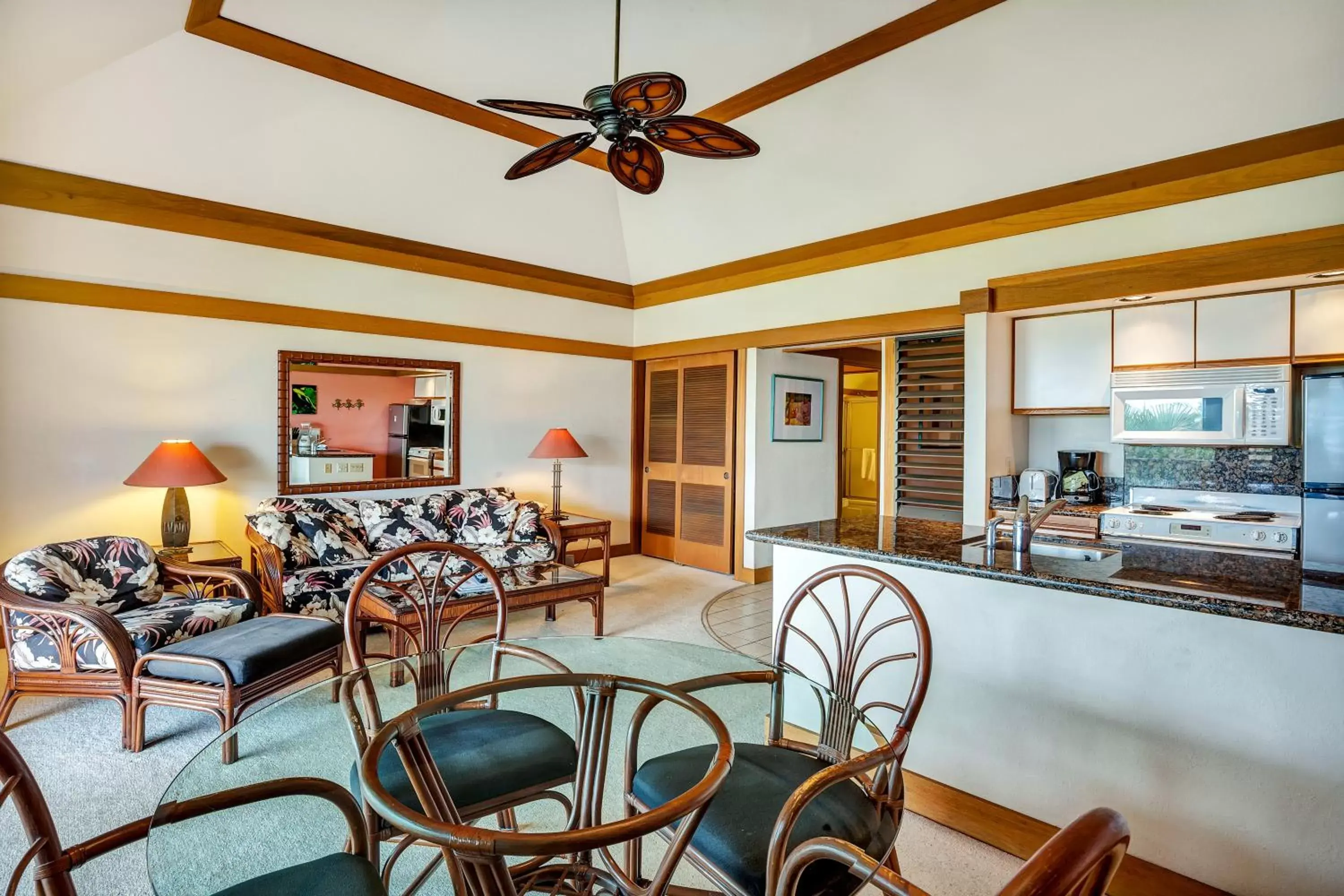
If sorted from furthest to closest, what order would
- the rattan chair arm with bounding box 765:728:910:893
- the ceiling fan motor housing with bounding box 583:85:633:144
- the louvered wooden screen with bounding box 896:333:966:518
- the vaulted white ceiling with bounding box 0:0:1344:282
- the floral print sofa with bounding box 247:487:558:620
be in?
the louvered wooden screen with bounding box 896:333:966:518 < the floral print sofa with bounding box 247:487:558:620 < the vaulted white ceiling with bounding box 0:0:1344:282 < the ceiling fan motor housing with bounding box 583:85:633:144 < the rattan chair arm with bounding box 765:728:910:893

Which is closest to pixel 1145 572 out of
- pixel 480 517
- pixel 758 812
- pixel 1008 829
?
pixel 1008 829

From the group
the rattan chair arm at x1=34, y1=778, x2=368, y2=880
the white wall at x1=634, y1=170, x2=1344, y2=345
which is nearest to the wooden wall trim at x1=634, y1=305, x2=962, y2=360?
the white wall at x1=634, y1=170, x2=1344, y2=345

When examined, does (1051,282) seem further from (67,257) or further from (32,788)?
(67,257)

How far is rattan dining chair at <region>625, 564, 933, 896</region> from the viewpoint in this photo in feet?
4.17

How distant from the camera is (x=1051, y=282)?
390 centimetres

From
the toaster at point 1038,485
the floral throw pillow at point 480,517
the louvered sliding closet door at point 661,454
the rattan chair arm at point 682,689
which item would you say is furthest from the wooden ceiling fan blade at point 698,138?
the louvered sliding closet door at point 661,454

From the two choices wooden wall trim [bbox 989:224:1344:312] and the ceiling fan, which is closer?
the ceiling fan

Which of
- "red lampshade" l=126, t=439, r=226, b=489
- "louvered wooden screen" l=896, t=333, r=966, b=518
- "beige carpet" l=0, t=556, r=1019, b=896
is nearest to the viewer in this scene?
"beige carpet" l=0, t=556, r=1019, b=896

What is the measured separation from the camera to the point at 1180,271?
346 centimetres

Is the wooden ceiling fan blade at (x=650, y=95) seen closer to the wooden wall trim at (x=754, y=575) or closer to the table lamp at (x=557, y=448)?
the table lamp at (x=557, y=448)

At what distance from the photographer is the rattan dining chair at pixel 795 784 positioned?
1270mm

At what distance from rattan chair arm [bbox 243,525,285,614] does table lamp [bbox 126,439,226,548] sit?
37 cm

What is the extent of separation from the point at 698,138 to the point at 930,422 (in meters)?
3.29

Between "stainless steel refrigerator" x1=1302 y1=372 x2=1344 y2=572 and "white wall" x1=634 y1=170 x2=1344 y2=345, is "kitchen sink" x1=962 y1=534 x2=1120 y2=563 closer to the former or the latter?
"stainless steel refrigerator" x1=1302 y1=372 x2=1344 y2=572
